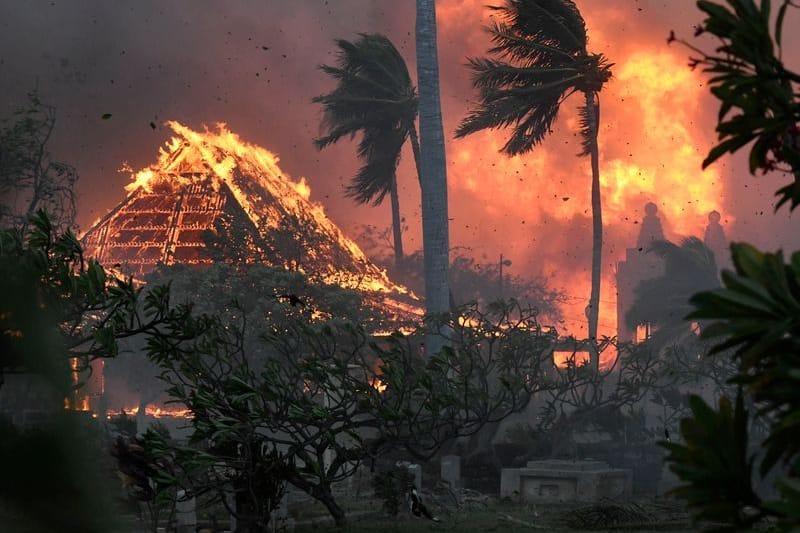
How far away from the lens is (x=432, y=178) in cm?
2630

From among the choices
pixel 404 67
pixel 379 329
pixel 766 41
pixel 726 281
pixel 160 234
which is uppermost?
pixel 404 67

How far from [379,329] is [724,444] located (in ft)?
125

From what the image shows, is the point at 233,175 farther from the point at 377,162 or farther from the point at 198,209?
the point at 377,162

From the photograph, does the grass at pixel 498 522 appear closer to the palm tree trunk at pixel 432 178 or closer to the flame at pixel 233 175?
the palm tree trunk at pixel 432 178

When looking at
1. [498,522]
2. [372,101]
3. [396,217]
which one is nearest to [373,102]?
[372,101]

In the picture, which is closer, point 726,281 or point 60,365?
point 60,365

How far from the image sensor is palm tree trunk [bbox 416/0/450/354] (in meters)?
26.1

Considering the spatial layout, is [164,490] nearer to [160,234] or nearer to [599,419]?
[599,419]

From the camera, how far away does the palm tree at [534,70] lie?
1287 inches

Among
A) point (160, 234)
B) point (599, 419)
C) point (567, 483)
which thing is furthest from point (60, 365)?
point (160, 234)

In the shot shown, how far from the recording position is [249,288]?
127ft

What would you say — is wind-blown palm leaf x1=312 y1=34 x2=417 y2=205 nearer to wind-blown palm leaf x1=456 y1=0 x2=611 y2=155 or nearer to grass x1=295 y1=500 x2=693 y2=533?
wind-blown palm leaf x1=456 y1=0 x2=611 y2=155

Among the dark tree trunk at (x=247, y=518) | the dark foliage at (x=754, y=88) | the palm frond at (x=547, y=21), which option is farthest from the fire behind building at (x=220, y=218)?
the dark foliage at (x=754, y=88)

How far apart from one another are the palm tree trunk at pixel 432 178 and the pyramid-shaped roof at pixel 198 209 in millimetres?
18265
